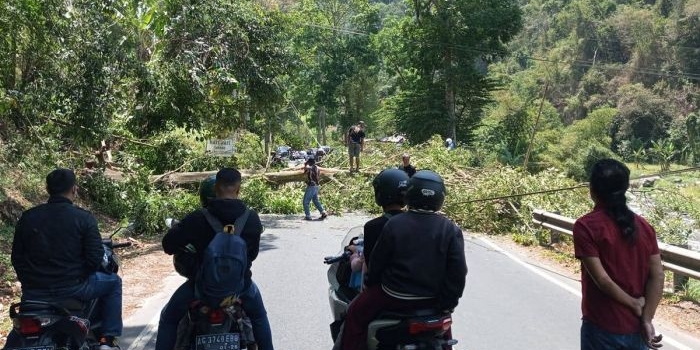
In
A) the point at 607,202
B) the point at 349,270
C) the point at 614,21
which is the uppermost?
the point at 614,21

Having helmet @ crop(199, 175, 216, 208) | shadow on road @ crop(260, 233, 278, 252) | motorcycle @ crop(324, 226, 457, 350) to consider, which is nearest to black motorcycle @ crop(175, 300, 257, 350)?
helmet @ crop(199, 175, 216, 208)

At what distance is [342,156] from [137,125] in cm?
799

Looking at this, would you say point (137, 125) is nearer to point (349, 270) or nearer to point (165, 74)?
point (165, 74)

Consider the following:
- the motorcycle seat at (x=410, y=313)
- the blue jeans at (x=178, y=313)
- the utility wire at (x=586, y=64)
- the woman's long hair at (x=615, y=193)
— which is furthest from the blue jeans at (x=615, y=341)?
the utility wire at (x=586, y=64)

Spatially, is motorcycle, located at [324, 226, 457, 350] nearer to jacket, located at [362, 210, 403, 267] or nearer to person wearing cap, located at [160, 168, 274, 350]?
jacket, located at [362, 210, 403, 267]

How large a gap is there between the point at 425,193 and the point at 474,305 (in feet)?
16.2

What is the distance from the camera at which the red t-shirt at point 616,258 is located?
3723mm

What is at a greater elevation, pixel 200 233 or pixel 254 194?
pixel 200 233

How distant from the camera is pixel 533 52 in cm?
12438

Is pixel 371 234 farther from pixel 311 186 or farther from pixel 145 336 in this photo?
pixel 311 186

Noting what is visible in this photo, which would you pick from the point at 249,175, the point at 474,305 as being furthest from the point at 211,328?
the point at 249,175

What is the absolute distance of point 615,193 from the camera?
3.79 meters

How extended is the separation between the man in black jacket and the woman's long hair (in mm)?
862

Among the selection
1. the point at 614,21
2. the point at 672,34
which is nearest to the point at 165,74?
the point at 672,34
